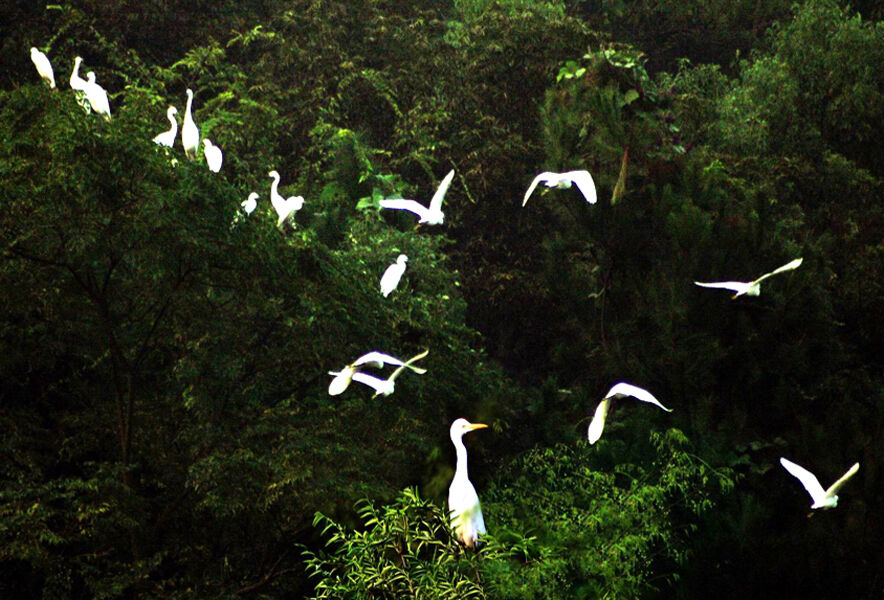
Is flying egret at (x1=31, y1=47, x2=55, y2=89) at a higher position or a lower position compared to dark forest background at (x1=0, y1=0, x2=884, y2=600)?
higher

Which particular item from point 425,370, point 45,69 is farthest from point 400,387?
point 45,69

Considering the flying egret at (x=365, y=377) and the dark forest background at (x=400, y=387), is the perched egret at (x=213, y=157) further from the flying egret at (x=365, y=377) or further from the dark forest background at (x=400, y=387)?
the flying egret at (x=365, y=377)

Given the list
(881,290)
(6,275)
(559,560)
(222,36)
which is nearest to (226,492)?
(6,275)

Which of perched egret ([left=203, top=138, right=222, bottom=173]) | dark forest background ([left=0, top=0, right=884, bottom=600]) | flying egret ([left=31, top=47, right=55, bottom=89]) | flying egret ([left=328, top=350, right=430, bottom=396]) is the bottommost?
dark forest background ([left=0, top=0, right=884, bottom=600])

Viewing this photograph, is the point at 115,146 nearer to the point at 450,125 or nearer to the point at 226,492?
the point at 226,492

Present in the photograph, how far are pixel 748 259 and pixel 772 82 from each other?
16.7 feet

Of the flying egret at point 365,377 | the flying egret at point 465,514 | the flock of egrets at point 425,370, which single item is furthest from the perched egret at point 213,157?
the flying egret at point 465,514

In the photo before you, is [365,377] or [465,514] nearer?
[465,514]

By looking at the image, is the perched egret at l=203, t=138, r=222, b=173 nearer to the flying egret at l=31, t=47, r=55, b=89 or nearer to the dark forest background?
the dark forest background

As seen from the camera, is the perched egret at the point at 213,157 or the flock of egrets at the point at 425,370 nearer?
the flock of egrets at the point at 425,370

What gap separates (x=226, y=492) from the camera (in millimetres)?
5527

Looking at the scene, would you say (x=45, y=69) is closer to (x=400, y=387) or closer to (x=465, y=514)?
(x=400, y=387)

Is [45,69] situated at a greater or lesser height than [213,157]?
greater

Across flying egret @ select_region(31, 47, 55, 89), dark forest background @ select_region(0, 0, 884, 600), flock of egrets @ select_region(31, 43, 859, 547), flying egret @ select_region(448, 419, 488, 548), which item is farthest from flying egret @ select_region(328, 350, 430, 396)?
flying egret @ select_region(31, 47, 55, 89)
